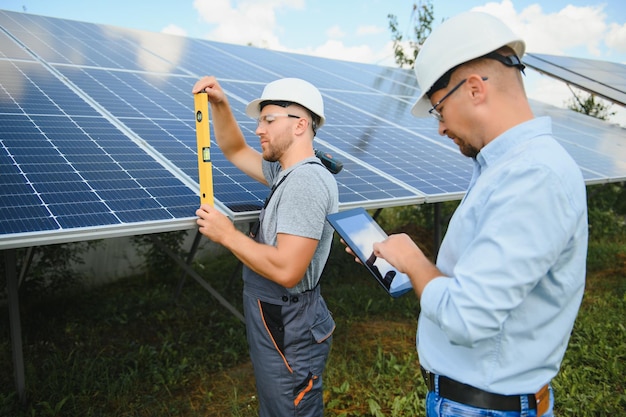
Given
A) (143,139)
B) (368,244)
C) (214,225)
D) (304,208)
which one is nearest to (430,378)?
(368,244)

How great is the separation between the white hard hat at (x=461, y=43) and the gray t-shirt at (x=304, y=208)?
0.96 metres

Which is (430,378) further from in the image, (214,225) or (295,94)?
(295,94)

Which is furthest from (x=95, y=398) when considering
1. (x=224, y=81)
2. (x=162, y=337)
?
(x=224, y=81)

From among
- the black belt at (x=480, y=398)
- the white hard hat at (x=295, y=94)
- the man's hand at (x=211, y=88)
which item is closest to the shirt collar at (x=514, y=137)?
the black belt at (x=480, y=398)

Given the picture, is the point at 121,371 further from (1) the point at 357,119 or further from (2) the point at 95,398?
(1) the point at 357,119

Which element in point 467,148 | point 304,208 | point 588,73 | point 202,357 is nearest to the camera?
point 467,148

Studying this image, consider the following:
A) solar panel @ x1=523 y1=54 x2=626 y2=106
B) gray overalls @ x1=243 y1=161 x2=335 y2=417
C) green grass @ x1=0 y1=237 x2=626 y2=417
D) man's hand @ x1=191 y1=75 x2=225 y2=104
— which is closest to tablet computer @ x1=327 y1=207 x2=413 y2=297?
gray overalls @ x1=243 y1=161 x2=335 y2=417

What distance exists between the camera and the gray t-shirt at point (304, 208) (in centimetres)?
263

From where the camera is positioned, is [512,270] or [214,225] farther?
[214,225]

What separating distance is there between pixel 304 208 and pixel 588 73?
488 inches

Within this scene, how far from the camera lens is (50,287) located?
7363 millimetres

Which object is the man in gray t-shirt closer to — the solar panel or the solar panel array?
the solar panel array

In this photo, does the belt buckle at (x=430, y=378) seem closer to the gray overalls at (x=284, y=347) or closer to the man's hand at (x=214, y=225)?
the gray overalls at (x=284, y=347)

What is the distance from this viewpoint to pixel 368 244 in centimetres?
244
